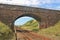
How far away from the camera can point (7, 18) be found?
2605 centimetres

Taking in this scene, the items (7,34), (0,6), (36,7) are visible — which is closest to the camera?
(7,34)

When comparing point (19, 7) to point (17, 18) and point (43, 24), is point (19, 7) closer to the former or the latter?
point (17, 18)

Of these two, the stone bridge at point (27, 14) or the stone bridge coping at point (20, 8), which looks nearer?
the stone bridge coping at point (20, 8)

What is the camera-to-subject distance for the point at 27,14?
27625 mm

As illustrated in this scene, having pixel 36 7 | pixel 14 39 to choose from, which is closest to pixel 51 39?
pixel 14 39

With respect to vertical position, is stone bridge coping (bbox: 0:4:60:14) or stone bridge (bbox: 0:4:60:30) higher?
stone bridge coping (bbox: 0:4:60:14)

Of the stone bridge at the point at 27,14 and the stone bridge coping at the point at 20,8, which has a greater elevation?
the stone bridge coping at the point at 20,8

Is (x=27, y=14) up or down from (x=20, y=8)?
down

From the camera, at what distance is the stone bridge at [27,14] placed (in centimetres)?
2573

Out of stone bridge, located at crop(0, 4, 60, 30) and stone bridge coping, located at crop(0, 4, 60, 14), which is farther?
stone bridge, located at crop(0, 4, 60, 30)

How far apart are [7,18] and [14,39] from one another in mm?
6283

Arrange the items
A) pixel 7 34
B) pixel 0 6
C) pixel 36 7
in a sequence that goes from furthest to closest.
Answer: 1. pixel 36 7
2. pixel 0 6
3. pixel 7 34

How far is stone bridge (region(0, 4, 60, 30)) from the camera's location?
2573 cm

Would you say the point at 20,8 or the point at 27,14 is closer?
the point at 20,8
